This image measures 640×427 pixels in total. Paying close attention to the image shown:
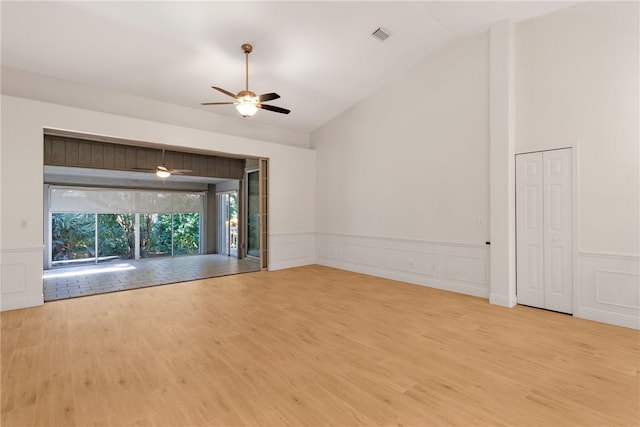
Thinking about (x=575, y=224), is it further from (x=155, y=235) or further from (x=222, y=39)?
(x=155, y=235)

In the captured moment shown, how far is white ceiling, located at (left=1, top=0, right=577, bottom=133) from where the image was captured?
3.88 metres

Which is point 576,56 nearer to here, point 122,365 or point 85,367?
point 122,365

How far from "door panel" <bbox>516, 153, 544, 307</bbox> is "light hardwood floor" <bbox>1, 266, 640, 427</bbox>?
306 millimetres

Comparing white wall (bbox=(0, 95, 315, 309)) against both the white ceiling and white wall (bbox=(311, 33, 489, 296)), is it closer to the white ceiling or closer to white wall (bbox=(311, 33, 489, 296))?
the white ceiling

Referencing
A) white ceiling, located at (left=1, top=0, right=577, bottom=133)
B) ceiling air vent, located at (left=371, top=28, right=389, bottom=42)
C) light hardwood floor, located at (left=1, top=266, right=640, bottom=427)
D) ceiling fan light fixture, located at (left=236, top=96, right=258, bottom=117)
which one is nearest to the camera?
light hardwood floor, located at (left=1, top=266, right=640, bottom=427)

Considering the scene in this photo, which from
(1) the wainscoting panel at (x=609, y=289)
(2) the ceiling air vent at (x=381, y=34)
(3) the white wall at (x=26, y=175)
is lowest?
(1) the wainscoting panel at (x=609, y=289)

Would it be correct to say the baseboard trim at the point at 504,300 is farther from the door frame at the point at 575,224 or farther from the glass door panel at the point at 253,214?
the glass door panel at the point at 253,214

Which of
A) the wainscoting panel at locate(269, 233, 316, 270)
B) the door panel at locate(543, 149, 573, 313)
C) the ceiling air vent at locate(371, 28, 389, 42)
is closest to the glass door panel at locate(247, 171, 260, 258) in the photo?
the wainscoting panel at locate(269, 233, 316, 270)

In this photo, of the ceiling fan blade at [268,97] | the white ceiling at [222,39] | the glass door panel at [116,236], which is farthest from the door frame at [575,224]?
the glass door panel at [116,236]

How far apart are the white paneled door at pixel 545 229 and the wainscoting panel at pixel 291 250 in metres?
4.70

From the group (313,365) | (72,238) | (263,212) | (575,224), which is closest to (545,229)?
(575,224)

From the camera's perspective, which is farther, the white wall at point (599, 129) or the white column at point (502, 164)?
the white column at point (502, 164)

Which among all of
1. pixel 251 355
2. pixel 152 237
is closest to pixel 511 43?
pixel 251 355

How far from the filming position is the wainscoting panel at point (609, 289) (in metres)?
3.59
